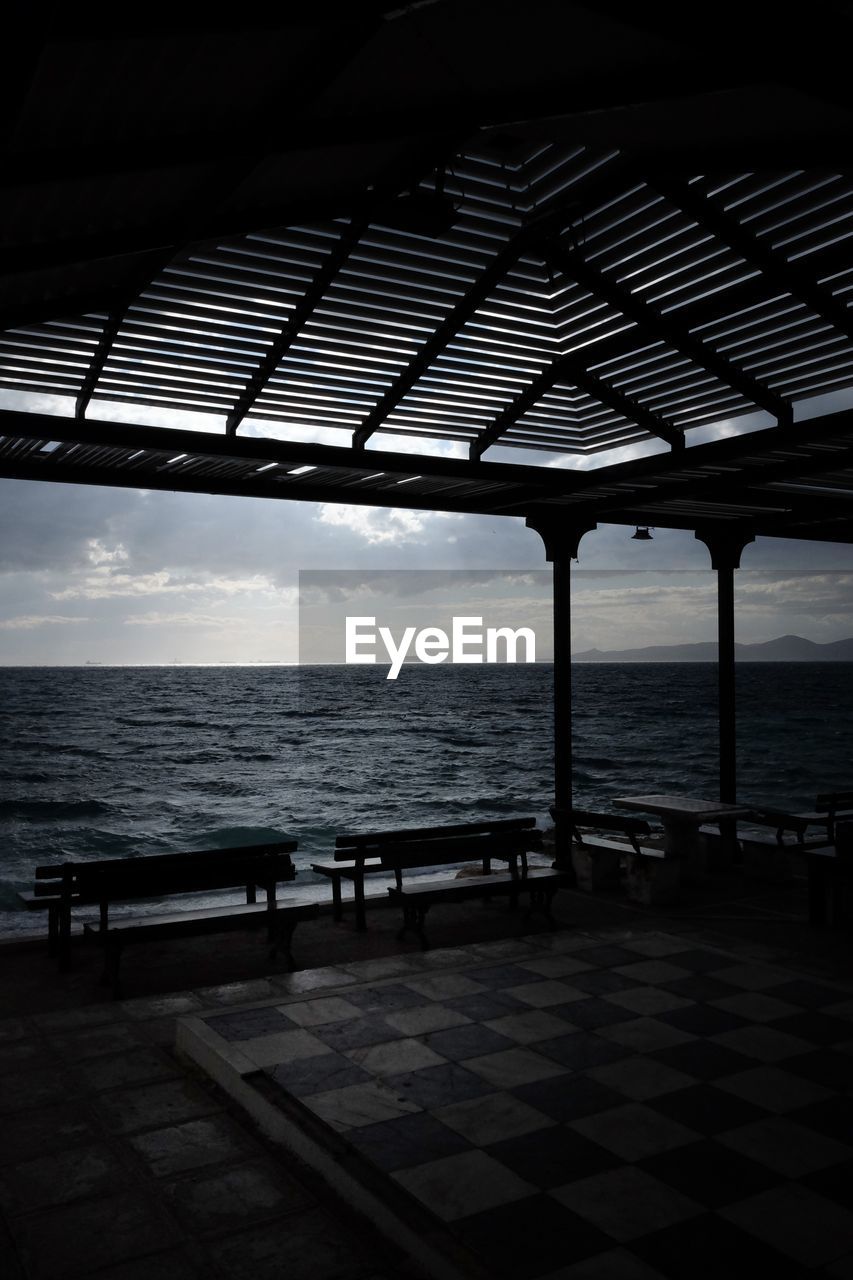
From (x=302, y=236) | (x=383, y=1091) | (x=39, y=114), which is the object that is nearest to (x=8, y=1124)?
(x=383, y=1091)

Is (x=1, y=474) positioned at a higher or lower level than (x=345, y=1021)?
higher

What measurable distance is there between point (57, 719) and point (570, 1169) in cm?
6329

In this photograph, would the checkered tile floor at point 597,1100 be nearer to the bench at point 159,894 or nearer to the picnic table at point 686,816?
the bench at point 159,894

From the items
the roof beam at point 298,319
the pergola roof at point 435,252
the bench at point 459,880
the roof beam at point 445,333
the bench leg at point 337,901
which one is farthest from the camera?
the bench leg at point 337,901

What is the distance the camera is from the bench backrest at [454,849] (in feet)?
25.7

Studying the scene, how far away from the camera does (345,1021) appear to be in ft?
18.6

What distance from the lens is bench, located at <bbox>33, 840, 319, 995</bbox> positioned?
21.3 ft

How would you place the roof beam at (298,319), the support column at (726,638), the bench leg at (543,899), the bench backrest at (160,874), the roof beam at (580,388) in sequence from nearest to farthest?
the roof beam at (298,319) < the bench backrest at (160,874) < the roof beam at (580,388) < the bench leg at (543,899) < the support column at (726,638)

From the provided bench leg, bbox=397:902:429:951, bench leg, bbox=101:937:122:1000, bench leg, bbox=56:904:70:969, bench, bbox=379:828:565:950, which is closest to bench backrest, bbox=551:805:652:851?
bench, bbox=379:828:565:950

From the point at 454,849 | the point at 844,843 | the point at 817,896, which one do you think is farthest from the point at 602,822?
the point at 844,843

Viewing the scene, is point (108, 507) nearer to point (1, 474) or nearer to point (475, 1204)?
point (1, 474)

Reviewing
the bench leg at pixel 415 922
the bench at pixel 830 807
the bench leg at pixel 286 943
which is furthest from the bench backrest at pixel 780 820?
the bench leg at pixel 286 943

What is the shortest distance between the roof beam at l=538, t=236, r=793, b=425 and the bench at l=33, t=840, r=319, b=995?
446 centimetres

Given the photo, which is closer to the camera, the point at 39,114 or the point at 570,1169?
the point at 39,114
